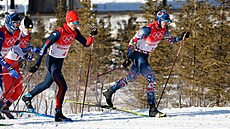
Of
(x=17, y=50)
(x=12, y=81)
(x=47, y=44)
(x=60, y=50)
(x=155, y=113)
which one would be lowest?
(x=155, y=113)

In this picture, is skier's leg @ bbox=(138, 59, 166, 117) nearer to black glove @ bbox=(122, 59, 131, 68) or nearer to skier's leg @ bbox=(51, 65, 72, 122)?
black glove @ bbox=(122, 59, 131, 68)

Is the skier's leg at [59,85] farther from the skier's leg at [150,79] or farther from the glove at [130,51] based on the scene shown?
the skier's leg at [150,79]

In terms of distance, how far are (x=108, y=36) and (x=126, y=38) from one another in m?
1.41

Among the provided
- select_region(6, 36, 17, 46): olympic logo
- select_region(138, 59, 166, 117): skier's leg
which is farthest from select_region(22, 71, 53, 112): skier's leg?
select_region(138, 59, 166, 117): skier's leg

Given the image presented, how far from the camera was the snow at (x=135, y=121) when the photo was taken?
8278 millimetres

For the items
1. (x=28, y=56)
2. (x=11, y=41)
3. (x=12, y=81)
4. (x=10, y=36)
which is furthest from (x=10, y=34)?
(x=12, y=81)

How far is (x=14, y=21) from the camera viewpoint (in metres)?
9.42

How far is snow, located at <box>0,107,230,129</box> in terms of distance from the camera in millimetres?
8278

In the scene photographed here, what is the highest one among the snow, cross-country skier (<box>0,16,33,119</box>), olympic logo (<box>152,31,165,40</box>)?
olympic logo (<box>152,31,165,40</box>)

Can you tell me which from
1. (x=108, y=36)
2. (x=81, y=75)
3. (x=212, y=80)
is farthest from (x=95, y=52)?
(x=212, y=80)

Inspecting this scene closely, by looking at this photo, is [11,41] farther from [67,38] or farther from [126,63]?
[126,63]

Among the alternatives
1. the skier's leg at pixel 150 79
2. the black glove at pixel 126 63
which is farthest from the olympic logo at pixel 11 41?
the skier's leg at pixel 150 79

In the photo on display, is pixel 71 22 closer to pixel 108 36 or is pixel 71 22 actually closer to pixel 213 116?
pixel 213 116

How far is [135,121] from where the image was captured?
876cm
